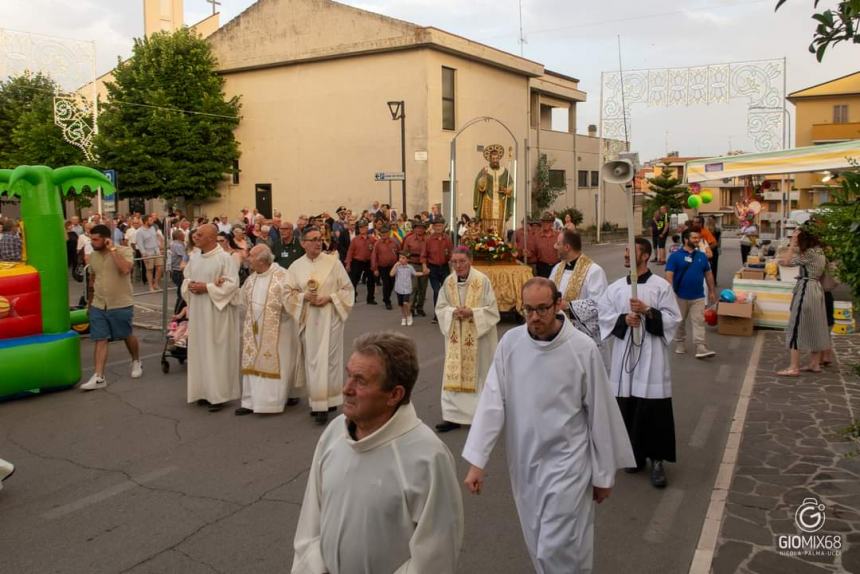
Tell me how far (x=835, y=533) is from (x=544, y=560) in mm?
2304

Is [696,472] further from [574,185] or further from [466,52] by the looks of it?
[574,185]

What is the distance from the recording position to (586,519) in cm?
363

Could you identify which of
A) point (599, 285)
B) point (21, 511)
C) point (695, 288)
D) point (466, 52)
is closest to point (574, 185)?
point (466, 52)

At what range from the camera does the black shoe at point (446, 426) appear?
712 cm

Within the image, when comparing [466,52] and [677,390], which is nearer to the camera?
[677,390]

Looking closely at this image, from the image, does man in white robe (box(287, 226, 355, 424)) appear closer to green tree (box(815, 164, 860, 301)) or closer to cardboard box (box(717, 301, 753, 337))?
green tree (box(815, 164, 860, 301))

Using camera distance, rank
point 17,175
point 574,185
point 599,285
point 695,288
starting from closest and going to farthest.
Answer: point 599,285
point 17,175
point 695,288
point 574,185

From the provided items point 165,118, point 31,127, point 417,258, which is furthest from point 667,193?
point 417,258

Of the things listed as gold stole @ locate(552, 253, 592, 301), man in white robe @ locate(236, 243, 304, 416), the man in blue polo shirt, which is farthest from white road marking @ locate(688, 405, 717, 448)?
man in white robe @ locate(236, 243, 304, 416)

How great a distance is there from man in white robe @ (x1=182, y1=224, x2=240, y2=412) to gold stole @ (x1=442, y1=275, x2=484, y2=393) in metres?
2.49

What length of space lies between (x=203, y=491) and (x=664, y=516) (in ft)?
10.9

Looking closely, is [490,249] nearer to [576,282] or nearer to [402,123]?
Result: [576,282]

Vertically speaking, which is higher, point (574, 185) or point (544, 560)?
point (574, 185)

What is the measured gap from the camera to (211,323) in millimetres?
8188
